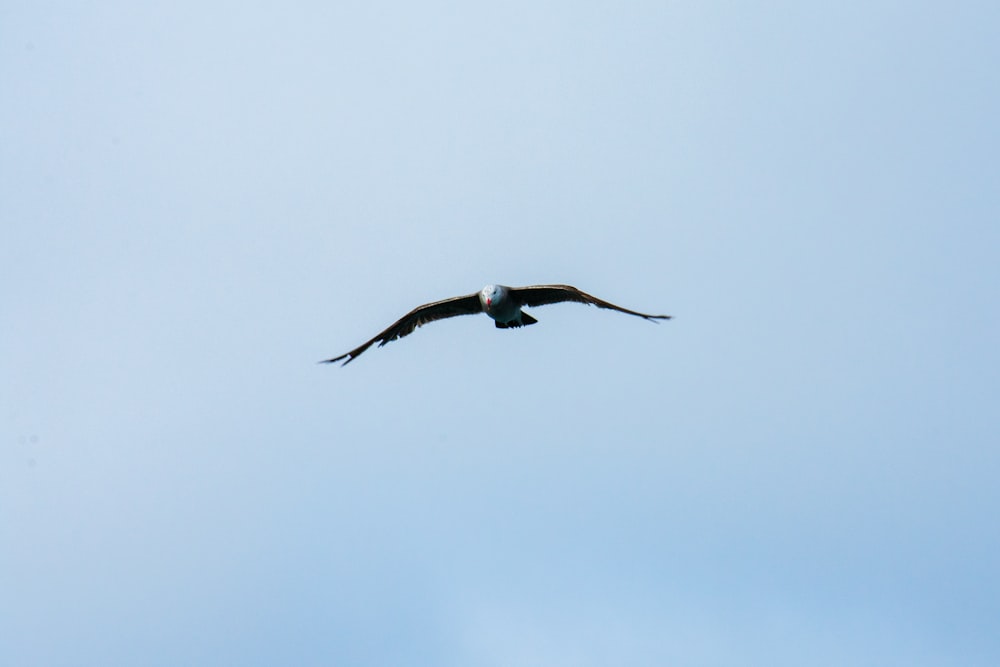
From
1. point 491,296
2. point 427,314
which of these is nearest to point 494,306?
point 491,296

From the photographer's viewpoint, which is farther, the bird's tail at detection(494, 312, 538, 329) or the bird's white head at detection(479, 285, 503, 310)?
the bird's tail at detection(494, 312, 538, 329)

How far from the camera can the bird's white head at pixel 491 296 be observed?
34.8 meters

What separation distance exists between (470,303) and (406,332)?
81.7 inches

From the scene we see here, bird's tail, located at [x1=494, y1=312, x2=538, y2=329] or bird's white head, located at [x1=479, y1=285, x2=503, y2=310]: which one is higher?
bird's white head, located at [x1=479, y1=285, x2=503, y2=310]

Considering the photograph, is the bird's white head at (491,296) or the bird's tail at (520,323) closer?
the bird's white head at (491,296)

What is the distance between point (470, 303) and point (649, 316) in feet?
19.8

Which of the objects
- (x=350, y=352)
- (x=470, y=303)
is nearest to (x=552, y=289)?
(x=470, y=303)

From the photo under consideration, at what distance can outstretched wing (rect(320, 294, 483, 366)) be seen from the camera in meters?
36.7

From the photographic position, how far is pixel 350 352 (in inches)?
1426

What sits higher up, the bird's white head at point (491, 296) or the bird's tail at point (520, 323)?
the bird's white head at point (491, 296)

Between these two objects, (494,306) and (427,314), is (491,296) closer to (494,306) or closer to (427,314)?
(494,306)

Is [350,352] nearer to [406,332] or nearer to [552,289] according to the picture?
[406,332]

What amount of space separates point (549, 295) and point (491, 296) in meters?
1.87

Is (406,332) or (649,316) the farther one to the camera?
(406,332)
